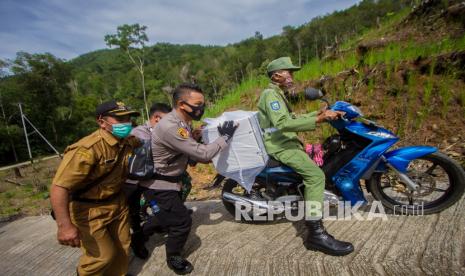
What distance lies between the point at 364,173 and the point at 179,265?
2046 mm

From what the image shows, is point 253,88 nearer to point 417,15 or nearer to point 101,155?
point 417,15

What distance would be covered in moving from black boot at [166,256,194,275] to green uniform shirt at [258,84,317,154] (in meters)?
1.36

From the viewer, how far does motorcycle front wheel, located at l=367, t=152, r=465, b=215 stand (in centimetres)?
243

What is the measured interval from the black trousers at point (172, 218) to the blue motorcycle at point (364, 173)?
27.6 inches

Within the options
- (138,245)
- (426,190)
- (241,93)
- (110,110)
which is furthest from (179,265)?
(241,93)

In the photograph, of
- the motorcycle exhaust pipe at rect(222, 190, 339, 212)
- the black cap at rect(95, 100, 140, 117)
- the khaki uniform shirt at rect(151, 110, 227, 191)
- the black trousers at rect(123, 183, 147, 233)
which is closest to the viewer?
the black cap at rect(95, 100, 140, 117)

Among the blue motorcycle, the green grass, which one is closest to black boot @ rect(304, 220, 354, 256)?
the blue motorcycle

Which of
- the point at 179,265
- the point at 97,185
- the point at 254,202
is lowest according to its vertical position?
the point at 179,265

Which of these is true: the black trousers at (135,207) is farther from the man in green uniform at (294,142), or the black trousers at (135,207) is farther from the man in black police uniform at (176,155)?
the man in green uniform at (294,142)

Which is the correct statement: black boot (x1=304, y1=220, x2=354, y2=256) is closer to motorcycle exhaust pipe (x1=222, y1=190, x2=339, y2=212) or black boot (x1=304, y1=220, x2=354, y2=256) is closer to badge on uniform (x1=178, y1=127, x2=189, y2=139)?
motorcycle exhaust pipe (x1=222, y1=190, x2=339, y2=212)

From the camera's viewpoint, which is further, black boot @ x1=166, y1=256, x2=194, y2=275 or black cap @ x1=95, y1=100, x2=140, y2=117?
black boot @ x1=166, y1=256, x2=194, y2=275

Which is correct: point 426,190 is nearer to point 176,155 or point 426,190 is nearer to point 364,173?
point 364,173

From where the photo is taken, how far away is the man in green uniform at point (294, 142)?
2273mm

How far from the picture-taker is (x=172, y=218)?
7.63ft
